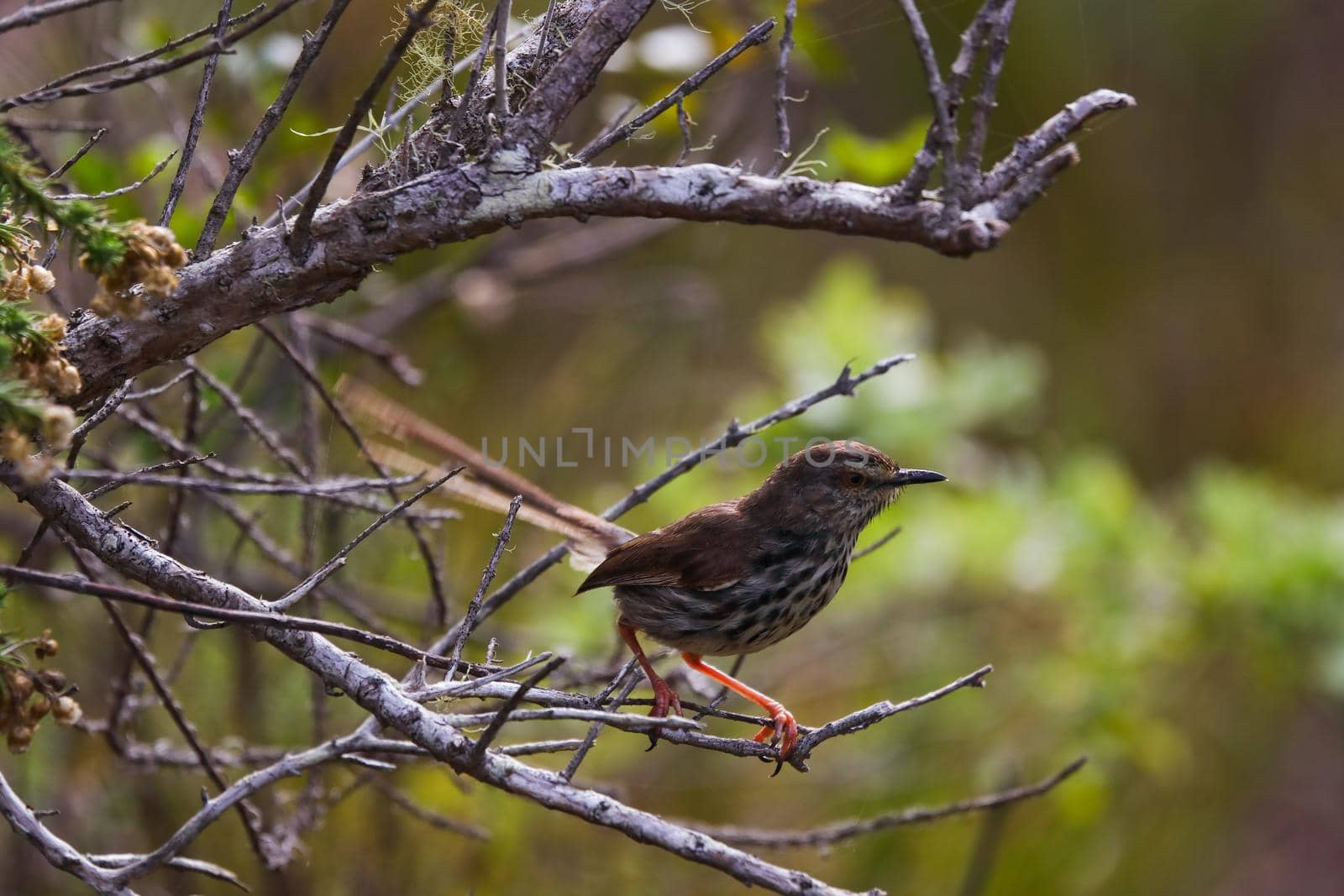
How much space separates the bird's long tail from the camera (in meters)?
3.14

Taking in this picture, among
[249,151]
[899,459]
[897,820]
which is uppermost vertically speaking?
[899,459]

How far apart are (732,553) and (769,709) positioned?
49 cm

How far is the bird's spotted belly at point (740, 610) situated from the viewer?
366cm

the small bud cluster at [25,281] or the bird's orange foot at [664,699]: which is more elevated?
the small bud cluster at [25,281]

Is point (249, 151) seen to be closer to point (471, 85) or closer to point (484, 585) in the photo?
point (471, 85)

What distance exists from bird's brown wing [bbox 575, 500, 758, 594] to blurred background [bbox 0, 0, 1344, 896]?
52.4 inches

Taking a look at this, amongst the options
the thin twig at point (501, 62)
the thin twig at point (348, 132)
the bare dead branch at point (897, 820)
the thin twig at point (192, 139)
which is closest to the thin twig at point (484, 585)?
the thin twig at point (348, 132)

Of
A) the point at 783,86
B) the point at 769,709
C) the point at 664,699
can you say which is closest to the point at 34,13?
the point at 783,86

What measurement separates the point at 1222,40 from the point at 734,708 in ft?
23.9

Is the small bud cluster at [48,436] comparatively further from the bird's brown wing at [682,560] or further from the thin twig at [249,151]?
the bird's brown wing at [682,560]

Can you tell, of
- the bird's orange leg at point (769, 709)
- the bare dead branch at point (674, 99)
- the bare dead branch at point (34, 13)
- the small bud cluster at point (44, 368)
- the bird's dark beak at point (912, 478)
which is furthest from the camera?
the bird's dark beak at point (912, 478)

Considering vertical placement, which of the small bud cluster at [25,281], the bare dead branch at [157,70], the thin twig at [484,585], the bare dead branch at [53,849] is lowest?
the bare dead branch at [53,849]

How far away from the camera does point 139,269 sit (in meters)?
1.98

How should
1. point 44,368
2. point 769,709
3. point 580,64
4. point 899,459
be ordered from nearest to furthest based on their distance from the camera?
1. point 44,368
2. point 580,64
3. point 769,709
4. point 899,459
